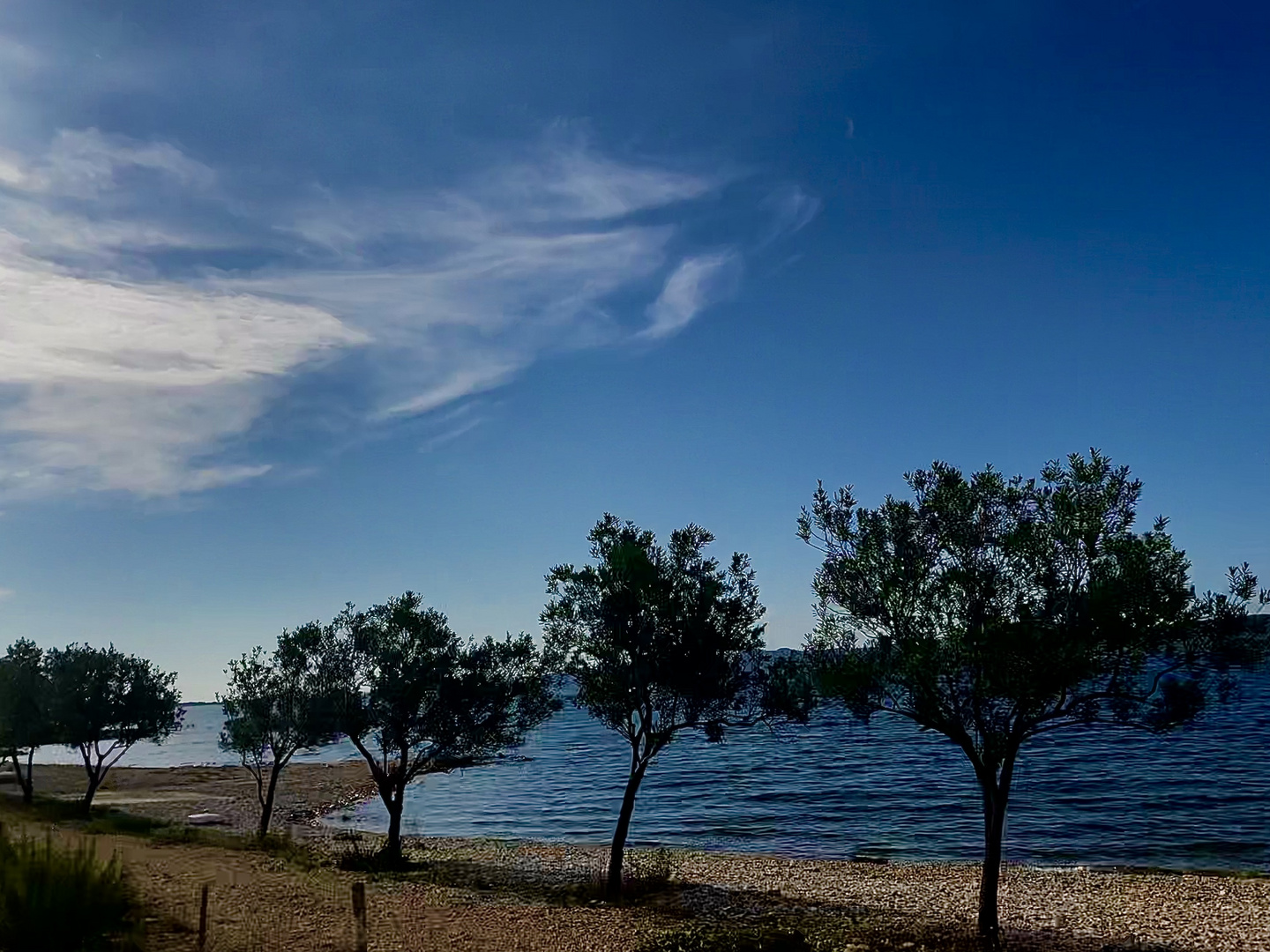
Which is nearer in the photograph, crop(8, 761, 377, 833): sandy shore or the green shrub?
the green shrub

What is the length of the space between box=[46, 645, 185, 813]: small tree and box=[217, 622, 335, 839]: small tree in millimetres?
10906

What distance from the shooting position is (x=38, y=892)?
18453 mm

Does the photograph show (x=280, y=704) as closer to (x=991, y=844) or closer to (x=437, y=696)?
(x=437, y=696)

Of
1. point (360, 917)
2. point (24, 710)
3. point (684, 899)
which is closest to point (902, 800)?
point (684, 899)

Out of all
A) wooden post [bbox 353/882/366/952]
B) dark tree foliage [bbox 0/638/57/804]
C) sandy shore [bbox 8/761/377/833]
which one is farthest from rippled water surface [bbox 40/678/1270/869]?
wooden post [bbox 353/882/366/952]

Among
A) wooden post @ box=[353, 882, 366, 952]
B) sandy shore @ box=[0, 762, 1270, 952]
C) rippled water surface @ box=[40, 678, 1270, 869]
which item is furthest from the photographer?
rippled water surface @ box=[40, 678, 1270, 869]

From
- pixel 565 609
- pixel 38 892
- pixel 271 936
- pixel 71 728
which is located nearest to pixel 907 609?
pixel 565 609

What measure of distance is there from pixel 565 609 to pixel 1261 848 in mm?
33931

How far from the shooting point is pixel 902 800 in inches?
2339

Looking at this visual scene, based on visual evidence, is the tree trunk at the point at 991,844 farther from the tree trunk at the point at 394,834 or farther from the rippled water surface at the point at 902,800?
the tree trunk at the point at 394,834

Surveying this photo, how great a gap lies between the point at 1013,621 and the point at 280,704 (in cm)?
3705

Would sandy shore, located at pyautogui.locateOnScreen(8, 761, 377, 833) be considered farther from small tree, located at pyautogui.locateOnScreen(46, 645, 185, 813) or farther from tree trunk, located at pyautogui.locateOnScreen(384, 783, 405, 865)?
tree trunk, located at pyautogui.locateOnScreen(384, 783, 405, 865)

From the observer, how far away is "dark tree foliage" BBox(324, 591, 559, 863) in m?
39.0

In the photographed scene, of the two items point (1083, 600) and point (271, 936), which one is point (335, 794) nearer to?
point (271, 936)
